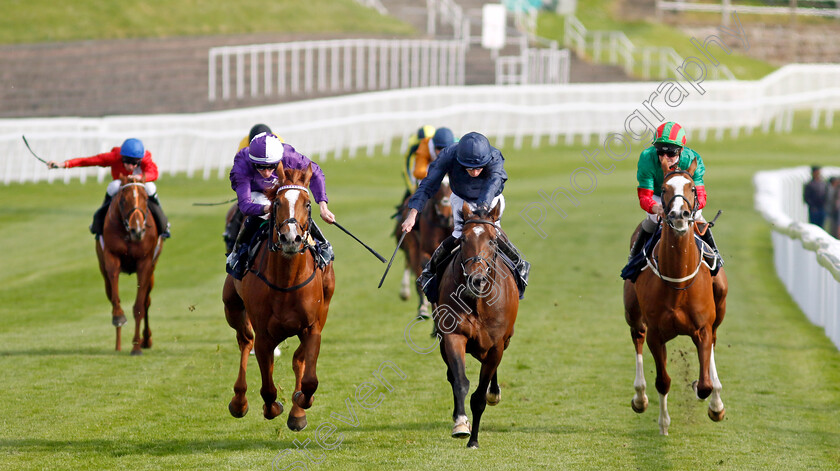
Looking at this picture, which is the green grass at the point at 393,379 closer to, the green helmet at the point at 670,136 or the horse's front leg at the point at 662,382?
the horse's front leg at the point at 662,382

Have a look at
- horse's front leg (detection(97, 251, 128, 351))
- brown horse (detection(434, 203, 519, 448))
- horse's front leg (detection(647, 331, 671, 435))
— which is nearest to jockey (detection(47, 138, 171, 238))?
horse's front leg (detection(97, 251, 128, 351))

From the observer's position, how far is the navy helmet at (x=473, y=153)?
8.09 meters

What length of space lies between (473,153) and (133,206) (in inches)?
187

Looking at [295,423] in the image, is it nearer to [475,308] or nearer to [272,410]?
[272,410]

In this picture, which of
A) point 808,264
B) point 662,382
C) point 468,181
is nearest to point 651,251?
point 662,382

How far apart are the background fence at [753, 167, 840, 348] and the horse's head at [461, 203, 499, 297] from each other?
4766mm

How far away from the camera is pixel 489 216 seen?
7.89m

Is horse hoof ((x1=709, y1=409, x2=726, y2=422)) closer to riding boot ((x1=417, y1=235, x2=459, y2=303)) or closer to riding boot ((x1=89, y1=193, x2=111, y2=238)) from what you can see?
riding boot ((x1=417, y1=235, x2=459, y2=303))

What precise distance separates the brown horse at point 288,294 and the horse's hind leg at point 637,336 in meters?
2.60

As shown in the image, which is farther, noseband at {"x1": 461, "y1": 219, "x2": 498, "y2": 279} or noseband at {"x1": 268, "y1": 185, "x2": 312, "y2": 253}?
noseband at {"x1": 461, "y1": 219, "x2": 498, "y2": 279}

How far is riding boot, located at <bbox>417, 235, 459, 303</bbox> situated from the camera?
8438mm

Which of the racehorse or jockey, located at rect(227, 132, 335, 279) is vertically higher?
jockey, located at rect(227, 132, 335, 279)

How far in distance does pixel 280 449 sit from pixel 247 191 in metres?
1.85

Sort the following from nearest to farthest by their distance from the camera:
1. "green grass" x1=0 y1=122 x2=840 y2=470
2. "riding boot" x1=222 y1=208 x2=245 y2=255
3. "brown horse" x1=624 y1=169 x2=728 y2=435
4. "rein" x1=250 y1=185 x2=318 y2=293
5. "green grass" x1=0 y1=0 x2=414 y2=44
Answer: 1. "rein" x1=250 y1=185 x2=318 y2=293
2. "brown horse" x1=624 y1=169 x2=728 y2=435
3. "green grass" x1=0 y1=122 x2=840 y2=470
4. "riding boot" x1=222 y1=208 x2=245 y2=255
5. "green grass" x1=0 y1=0 x2=414 y2=44
